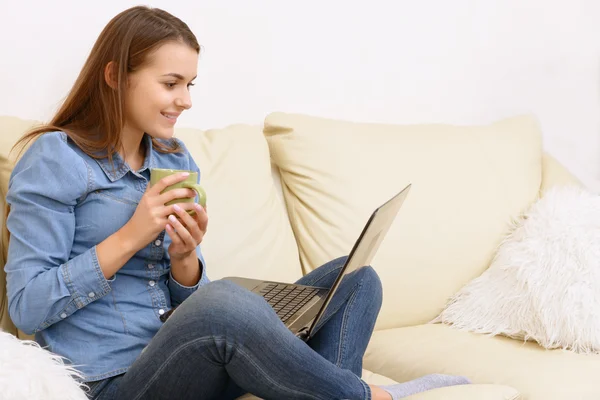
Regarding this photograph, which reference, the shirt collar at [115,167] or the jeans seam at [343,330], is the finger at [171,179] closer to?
the shirt collar at [115,167]

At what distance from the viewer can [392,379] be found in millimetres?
1608

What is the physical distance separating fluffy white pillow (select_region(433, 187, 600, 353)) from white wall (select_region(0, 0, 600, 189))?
62cm

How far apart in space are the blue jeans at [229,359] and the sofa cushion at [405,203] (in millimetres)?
670

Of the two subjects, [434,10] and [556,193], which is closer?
[556,193]

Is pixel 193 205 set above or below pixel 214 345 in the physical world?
above

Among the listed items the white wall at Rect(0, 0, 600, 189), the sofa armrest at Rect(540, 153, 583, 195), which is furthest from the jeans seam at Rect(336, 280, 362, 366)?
the sofa armrest at Rect(540, 153, 583, 195)

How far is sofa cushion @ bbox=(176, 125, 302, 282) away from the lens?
5.52ft

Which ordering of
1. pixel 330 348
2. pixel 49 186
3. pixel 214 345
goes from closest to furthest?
pixel 214 345 → pixel 49 186 → pixel 330 348

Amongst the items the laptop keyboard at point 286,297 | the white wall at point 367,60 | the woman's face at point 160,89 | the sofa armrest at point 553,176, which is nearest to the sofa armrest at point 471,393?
the laptop keyboard at point 286,297

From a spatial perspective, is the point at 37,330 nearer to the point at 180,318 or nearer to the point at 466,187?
the point at 180,318

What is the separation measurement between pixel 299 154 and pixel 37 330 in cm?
82

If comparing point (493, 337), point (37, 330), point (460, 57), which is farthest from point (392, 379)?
point (460, 57)

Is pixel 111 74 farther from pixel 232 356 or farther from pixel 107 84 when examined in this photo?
pixel 232 356

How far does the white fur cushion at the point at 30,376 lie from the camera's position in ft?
3.16
